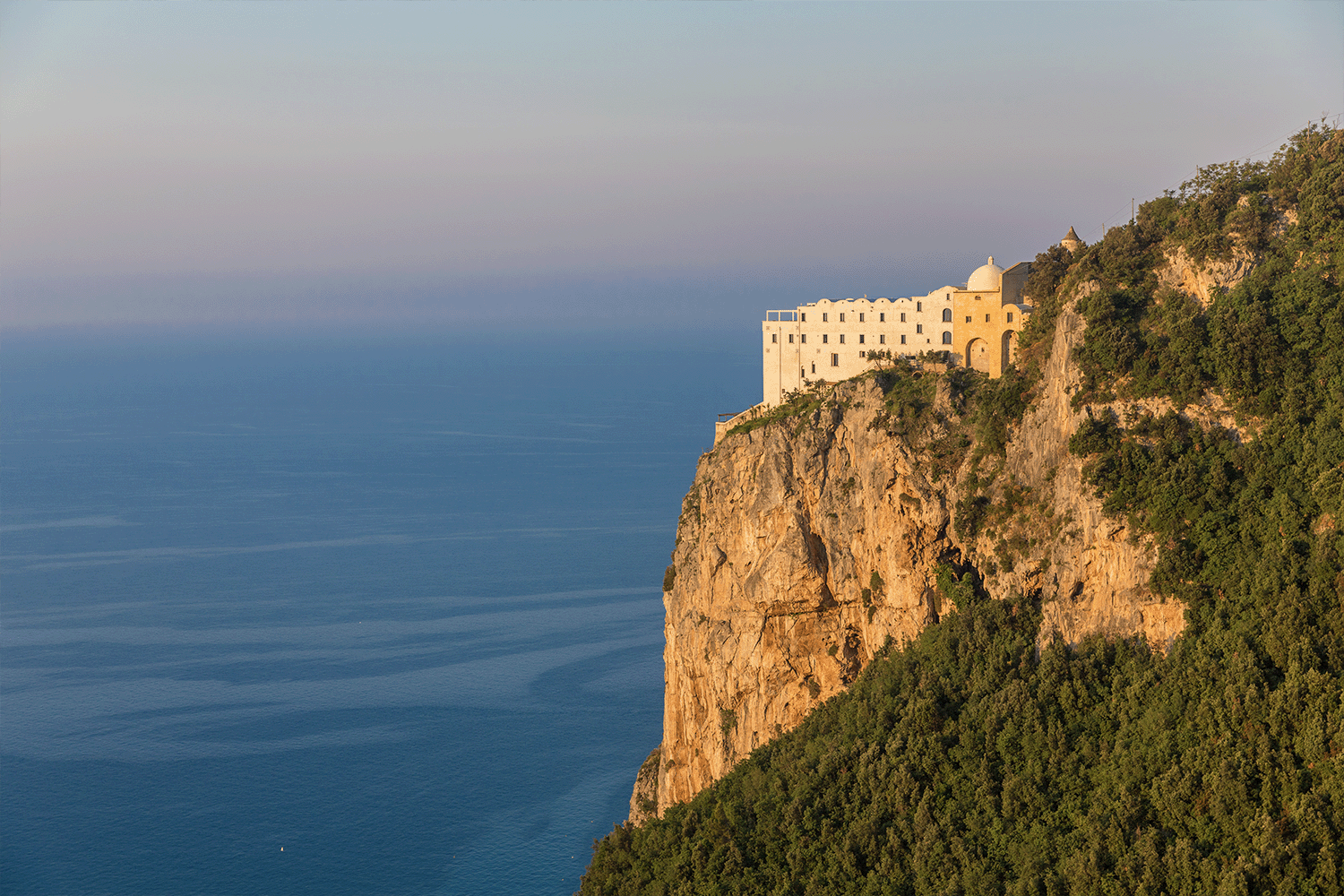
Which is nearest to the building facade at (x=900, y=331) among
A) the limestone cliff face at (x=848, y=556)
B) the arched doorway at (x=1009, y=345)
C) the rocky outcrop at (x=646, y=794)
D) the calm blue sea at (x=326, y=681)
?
the arched doorway at (x=1009, y=345)

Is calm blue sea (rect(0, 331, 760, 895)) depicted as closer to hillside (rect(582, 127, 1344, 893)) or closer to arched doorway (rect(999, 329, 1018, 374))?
hillside (rect(582, 127, 1344, 893))

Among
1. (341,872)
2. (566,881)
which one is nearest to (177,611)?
(341,872)

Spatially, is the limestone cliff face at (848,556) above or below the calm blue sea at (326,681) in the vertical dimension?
above

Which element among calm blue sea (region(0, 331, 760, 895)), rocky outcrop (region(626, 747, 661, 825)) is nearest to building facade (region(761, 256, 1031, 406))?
rocky outcrop (region(626, 747, 661, 825))

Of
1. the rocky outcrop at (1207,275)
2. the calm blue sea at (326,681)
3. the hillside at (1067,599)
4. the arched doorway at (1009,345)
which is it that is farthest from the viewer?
the calm blue sea at (326,681)

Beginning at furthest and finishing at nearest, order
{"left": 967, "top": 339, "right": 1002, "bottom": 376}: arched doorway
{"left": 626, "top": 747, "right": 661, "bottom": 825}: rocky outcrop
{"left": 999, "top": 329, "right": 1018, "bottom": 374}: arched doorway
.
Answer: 1. {"left": 626, "top": 747, "right": 661, "bottom": 825}: rocky outcrop
2. {"left": 967, "top": 339, "right": 1002, "bottom": 376}: arched doorway
3. {"left": 999, "top": 329, "right": 1018, "bottom": 374}: arched doorway

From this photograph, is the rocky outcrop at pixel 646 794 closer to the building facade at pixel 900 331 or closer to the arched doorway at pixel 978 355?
the building facade at pixel 900 331

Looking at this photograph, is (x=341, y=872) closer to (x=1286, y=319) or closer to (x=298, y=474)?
(x=1286, y=319)

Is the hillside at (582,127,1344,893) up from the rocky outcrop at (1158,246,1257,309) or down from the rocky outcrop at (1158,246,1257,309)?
down
